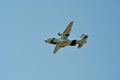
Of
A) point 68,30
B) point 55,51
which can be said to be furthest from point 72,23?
point 55,51

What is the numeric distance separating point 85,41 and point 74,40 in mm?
4505

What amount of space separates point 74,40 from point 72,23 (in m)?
5.72

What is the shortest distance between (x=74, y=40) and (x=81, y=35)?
191 inches

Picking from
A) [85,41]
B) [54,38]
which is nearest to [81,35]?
[85,41]

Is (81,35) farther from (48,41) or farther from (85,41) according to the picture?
(48,41)

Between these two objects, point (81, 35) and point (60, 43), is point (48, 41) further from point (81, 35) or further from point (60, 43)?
point (81, 35)

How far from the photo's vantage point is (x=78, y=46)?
127000 millimetres

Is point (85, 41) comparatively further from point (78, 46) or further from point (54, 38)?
point (54, 38)

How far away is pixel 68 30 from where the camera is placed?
122500mm

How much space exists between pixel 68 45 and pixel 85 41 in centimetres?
708

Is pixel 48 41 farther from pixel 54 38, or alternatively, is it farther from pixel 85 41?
pixel 85 41

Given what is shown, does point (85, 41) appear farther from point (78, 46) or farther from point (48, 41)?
point (48, 41)

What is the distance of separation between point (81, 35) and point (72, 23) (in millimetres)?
7642

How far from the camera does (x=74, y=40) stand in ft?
408
